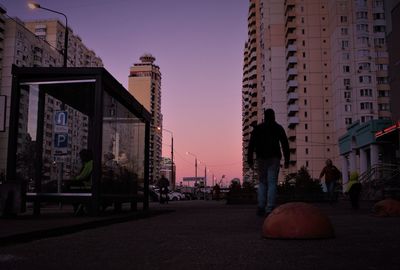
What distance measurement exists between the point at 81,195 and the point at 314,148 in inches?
3370

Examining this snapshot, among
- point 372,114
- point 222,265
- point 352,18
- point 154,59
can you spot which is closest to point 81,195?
point 222,265

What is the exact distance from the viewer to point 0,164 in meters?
61.1

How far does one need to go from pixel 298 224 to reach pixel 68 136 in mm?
7433

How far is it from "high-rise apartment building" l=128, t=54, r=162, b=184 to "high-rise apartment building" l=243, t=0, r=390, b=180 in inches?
2740

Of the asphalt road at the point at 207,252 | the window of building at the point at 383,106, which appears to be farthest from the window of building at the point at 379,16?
the asphalt road at the point at 207,252

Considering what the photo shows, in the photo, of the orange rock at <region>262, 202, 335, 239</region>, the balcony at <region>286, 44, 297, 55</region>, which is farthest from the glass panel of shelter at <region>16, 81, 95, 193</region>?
the balcony at <region>286, 44, 297, 55</region>

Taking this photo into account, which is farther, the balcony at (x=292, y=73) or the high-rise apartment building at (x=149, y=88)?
the high-rise apartment building at (x=149, y=88)

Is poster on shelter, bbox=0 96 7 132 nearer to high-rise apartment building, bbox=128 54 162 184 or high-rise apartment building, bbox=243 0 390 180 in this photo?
high-rise apartment building, bbox=243 0 390 180

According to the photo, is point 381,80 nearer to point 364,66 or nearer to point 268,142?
point 364,66

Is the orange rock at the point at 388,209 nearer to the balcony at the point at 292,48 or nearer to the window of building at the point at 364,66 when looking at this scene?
the window of building at the point at 364,66

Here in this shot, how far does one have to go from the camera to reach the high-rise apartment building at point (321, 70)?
278 feet

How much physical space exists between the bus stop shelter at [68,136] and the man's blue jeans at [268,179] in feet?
10.9

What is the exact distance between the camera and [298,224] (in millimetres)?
5695

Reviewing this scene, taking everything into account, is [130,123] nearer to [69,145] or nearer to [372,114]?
[69,145]
